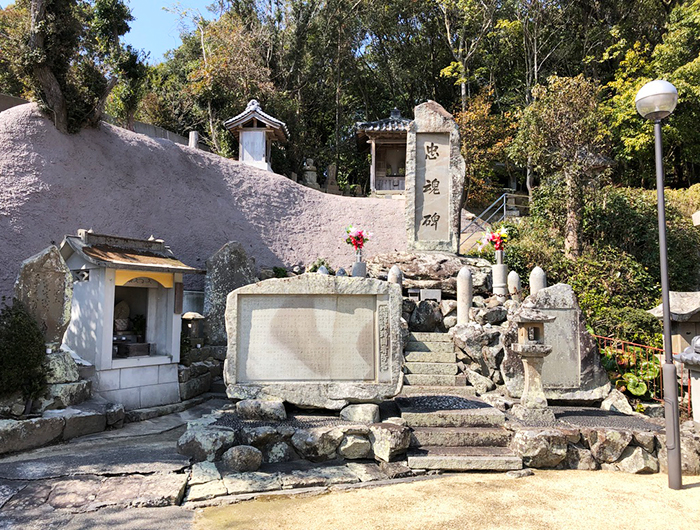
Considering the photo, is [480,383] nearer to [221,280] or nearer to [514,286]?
[514,286]

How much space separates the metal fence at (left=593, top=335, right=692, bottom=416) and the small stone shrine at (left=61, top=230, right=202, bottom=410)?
781cm

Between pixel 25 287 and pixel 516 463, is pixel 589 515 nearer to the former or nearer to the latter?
pixel 516 463

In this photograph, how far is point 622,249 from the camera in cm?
1441

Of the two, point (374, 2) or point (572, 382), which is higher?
point (374, 2)

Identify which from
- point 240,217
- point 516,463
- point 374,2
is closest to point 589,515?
point 516,463

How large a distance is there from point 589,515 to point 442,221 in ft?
31.3

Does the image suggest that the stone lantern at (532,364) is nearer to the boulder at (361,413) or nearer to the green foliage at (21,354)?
the boulder at (361,413)

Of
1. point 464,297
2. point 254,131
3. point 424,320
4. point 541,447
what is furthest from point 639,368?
point 254,131

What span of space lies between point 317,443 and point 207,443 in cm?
121

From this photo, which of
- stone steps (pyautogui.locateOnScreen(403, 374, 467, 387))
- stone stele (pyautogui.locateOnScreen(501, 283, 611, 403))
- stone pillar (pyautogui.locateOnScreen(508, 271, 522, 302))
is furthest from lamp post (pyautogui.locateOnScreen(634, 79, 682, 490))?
stone pillar (pyautogui.locateOnScreen(508, 271, 522, 302))

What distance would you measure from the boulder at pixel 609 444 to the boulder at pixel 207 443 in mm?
4116

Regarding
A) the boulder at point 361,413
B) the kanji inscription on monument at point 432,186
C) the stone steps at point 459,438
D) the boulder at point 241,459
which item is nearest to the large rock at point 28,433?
the boulder at point 241,459

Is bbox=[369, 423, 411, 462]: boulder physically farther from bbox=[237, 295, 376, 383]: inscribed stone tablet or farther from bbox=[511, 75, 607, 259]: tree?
bbox=[511, 75, 607, 259]: tree

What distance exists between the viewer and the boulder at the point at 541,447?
5.35 meters
